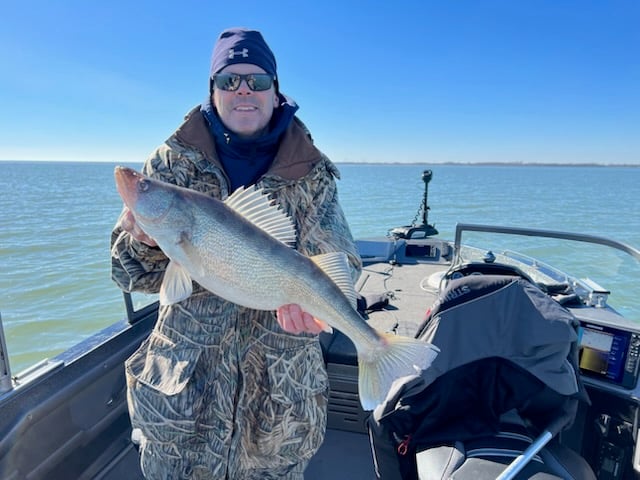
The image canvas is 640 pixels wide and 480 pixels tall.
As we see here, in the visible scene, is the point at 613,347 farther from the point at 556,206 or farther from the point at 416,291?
the point at 556,206

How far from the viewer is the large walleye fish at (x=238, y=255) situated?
1788 mm

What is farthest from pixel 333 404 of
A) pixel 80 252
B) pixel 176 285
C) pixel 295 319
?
pixel 80 252

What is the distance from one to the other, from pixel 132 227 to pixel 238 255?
53 centimetres

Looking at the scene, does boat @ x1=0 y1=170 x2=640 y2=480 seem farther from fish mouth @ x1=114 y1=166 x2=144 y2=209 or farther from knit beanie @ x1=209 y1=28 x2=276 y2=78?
knit beanie @ x1=209 y1=28 x2=276 y2=78

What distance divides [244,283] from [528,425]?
6.23 feet

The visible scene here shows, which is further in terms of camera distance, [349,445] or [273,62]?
[349,445]

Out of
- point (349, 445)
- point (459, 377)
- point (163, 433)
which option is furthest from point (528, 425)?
point (163, 433)

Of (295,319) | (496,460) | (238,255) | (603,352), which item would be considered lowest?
(496,460)

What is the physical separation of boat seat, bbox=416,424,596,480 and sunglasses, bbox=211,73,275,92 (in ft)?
7.12

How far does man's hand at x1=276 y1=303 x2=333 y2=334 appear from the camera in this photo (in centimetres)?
196

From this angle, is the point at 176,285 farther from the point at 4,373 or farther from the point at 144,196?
the point at 4,373

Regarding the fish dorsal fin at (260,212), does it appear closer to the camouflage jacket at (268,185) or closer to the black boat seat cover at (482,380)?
the camouflage jacket at (268,185)

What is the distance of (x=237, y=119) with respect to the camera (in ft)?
7.06

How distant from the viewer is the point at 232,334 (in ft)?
7.18
